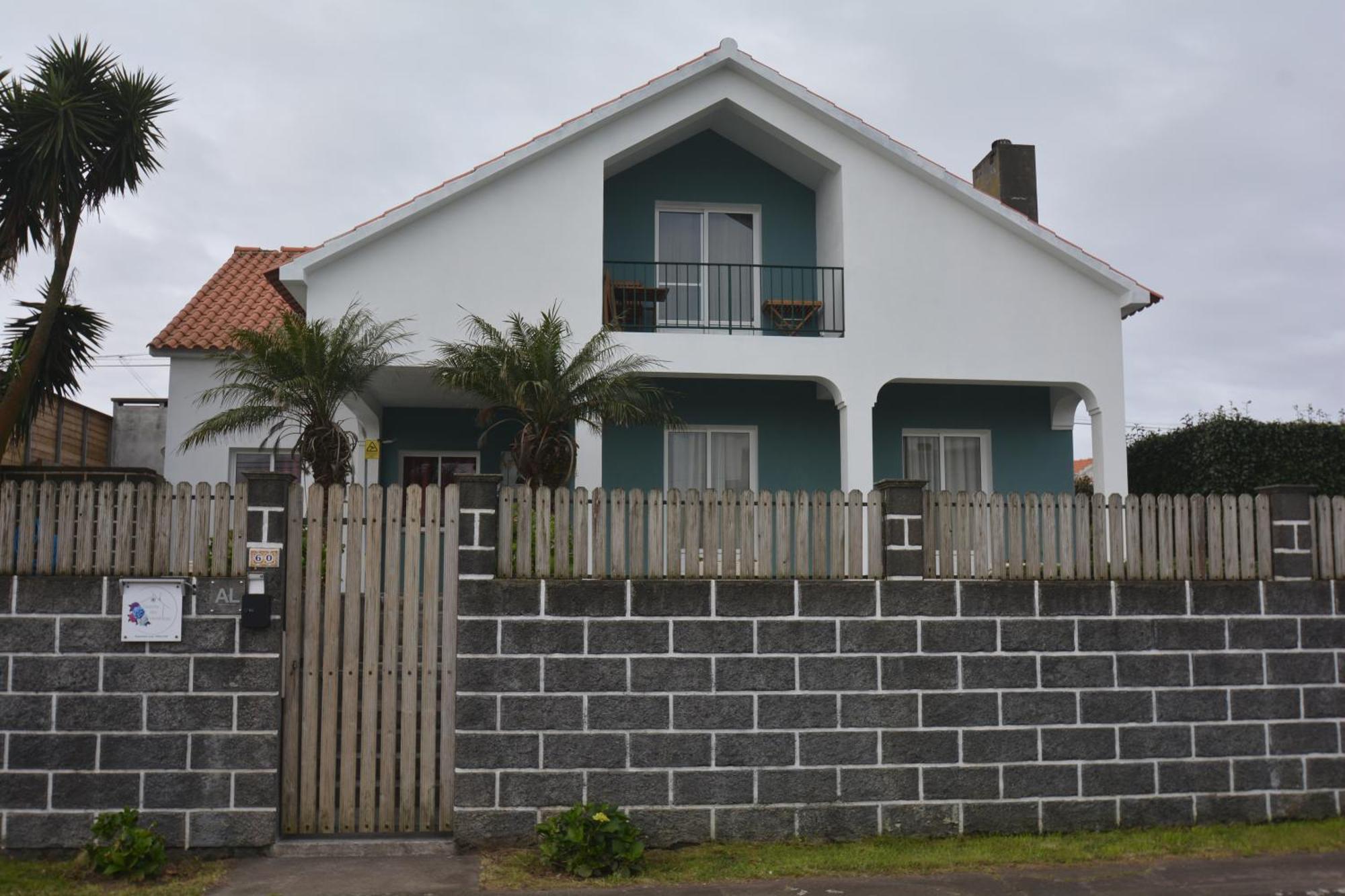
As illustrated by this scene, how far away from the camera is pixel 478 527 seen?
697 centimetres

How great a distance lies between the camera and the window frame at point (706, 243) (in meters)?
14.4

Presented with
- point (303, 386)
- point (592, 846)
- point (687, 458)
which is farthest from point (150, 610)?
point (687, 458)

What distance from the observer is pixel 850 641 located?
7.14 meters

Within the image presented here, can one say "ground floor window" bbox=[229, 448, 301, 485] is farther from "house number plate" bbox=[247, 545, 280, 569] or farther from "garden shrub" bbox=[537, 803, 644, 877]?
"garden shrub" bbox=[537, 803, 644, 877]

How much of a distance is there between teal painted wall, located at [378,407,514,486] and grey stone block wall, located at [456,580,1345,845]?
8.22 meters

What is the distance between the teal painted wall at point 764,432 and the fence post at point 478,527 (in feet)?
23.7

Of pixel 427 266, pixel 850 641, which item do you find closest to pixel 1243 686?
pixel 850 641

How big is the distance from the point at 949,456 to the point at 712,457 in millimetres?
3267

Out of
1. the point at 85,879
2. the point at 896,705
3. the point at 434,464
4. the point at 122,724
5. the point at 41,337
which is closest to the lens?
the point at 85,879

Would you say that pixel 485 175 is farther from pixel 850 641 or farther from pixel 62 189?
pixel 850 641

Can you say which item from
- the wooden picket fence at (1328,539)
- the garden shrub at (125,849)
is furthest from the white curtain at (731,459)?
the garden shrub at (125,849)

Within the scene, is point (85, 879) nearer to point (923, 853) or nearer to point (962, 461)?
point (923, 853)

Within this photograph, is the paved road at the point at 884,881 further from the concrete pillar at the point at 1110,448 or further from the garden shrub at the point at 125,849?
the concrete pillar at the point at 1110,448

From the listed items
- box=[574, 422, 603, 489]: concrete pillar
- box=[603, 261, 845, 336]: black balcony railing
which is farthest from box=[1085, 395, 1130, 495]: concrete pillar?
box=[574, 422, 603, 489]: concrete pillar
